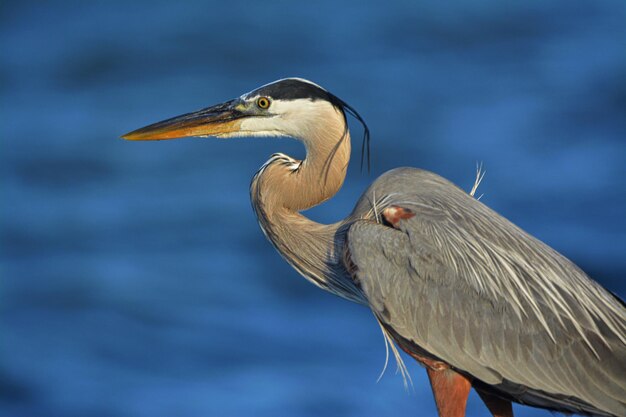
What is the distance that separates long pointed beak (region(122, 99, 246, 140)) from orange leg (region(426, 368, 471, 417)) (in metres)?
1.36

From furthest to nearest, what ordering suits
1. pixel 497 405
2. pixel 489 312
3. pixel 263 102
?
pixel 263 102 → pixel 497 405 → pixel 489 312

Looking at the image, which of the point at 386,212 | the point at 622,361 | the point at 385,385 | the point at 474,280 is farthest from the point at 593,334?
the point at 385,385

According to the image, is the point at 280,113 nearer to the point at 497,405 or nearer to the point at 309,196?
the point at 309,196

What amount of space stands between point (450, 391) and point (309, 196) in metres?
1.02

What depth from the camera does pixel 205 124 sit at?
520 centimetres

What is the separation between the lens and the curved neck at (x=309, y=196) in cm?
507

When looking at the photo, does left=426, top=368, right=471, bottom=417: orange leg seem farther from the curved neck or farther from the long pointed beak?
the long pointed beak

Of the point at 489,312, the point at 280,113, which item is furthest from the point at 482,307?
the point at 280,113

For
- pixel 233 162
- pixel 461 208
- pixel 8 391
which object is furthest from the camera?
pixel 233 162

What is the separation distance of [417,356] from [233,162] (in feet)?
20.7

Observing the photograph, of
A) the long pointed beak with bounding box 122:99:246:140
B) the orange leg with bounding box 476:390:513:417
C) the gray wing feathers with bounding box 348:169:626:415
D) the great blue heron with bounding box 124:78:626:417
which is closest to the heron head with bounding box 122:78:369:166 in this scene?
the long pointed beak with bounding box 122:99:246:140

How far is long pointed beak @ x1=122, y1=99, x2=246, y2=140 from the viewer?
5152mm

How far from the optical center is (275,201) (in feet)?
16.7

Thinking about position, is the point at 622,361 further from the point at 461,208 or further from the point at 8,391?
the point at 8,391
